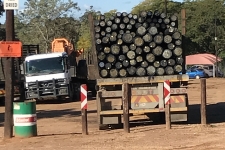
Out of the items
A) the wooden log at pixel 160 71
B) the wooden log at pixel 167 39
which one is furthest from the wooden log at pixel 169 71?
the wooden log at pixel 167 39

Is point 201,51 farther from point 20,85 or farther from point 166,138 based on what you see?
point 166,138

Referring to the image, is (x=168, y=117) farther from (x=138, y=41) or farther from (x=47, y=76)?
(x=47, y=76)

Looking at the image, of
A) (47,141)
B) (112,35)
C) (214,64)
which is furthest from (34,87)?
(214,64)

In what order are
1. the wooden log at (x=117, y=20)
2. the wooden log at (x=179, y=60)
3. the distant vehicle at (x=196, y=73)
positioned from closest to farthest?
the wooden log at (x=179, y=60) < the wooden log at (x=117, y=20) < the distant vehicle at (x=196, y=73)

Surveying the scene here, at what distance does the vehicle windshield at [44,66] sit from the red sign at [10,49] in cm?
1582

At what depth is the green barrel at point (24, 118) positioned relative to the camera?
586 inches

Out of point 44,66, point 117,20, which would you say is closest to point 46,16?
point 44,66

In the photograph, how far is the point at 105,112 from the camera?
16219mm

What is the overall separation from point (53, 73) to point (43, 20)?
4795 cm

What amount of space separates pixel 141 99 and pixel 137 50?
149 cm

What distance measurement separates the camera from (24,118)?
14938mm

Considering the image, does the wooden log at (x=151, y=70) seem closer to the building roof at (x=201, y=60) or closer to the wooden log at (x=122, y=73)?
the wooden log at (x=122, y=73)

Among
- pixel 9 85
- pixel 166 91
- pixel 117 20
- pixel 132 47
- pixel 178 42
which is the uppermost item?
pixel 117 20

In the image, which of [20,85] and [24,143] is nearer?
[24,143]
